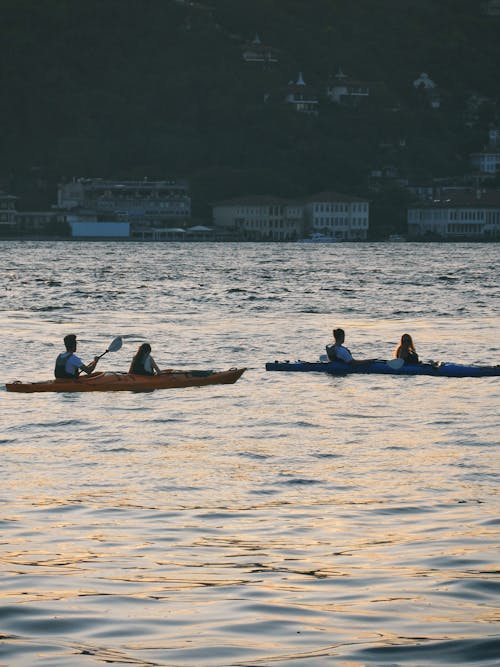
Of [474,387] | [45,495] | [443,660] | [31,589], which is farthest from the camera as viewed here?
[474,387]

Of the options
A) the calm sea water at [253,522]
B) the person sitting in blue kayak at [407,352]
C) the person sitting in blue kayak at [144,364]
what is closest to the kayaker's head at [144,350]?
the person sitting in blue kayak at [144,364]

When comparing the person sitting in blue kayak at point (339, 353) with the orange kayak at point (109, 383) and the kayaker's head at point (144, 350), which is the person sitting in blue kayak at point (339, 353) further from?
the kayaker's head at point (144, 350)

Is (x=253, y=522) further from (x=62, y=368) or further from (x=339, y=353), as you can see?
(x=339, y=353)

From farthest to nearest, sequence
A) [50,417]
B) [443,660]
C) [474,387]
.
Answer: [474,387]
[50,417]
[443,660]

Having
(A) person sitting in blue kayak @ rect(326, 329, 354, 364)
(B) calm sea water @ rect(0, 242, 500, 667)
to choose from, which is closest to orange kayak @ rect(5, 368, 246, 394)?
(B) calm sea water @ rect(0, 242, 500, 667)

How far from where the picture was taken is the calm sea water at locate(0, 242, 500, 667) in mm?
13391

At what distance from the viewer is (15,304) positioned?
67.8 meters

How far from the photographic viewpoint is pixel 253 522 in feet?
58.5

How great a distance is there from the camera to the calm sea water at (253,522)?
13.4 meters

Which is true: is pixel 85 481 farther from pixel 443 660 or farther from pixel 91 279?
pixel 91 279

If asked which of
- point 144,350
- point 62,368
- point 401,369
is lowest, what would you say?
point 401,369

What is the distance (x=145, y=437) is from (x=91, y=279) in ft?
242

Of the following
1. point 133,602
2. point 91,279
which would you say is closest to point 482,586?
point 133,602

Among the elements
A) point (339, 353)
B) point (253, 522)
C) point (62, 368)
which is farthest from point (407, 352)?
point (253, 522)
